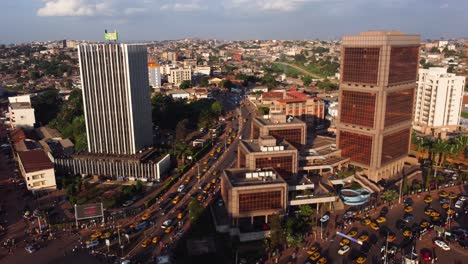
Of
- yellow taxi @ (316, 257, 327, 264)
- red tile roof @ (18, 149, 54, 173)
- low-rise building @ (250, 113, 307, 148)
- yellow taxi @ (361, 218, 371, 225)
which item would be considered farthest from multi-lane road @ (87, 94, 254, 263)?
yellow taxi @ (361, 218, 371, 225)

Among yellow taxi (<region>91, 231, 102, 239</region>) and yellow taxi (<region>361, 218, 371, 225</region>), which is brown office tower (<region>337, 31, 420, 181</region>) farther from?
yellow taxi (<region>91, 231, 102, 239</region>)

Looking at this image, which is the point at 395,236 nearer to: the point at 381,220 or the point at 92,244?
the point at 381,220

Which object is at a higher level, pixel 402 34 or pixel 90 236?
pixel 402 34

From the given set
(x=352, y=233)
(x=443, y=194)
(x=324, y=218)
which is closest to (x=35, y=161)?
(x=324, y=218)

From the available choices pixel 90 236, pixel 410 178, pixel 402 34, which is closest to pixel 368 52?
pixel 402 34

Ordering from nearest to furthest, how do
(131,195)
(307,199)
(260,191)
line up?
(260,191), (307,199), (131,195)

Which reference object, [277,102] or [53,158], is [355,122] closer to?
[277,102]
